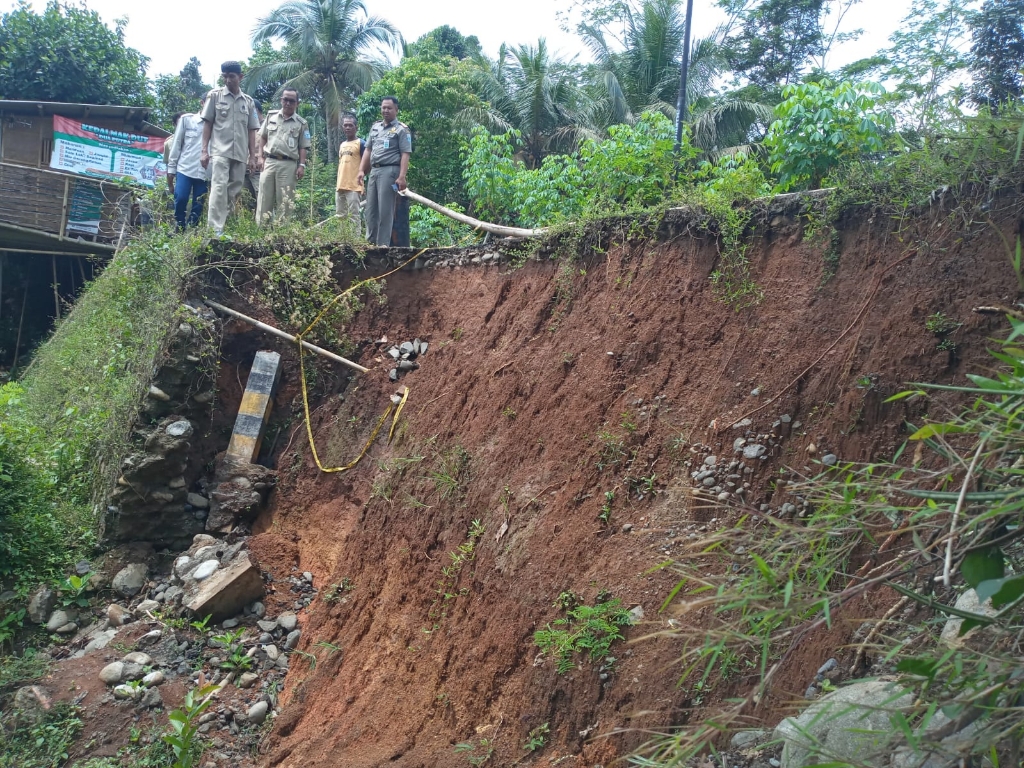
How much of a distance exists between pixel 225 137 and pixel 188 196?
906 mm

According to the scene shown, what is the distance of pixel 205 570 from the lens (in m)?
6.73

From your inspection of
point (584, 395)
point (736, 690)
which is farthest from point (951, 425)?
point (584, 395)

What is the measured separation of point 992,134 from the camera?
13.2ft

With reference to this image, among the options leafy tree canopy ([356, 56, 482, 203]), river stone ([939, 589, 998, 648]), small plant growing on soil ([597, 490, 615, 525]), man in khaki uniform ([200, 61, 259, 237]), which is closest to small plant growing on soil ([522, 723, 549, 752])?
small plant growing on soil ([597, 490, 615, 525])

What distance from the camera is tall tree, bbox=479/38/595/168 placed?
64.0 ft

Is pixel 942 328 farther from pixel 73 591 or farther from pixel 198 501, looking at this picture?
pixel 73 591

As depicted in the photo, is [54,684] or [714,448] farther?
[54,684]

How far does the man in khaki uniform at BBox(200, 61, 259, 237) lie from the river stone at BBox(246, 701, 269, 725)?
486cm

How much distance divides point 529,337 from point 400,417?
1459 millimetres

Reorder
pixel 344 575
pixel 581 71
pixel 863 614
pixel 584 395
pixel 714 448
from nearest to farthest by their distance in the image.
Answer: pixel 863 614, pixel 714 448, pixel 584 395, pixel 344 575, pixel 581 71

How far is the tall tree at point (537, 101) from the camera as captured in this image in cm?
1950

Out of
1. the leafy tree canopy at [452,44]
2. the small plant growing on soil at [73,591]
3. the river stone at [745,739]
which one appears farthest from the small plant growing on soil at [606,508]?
the leafy tree canopy at [452,44]

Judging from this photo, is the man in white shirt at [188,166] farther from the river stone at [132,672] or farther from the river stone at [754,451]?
the river stone at [754,451]

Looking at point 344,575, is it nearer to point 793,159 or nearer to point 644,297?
point 644,297
